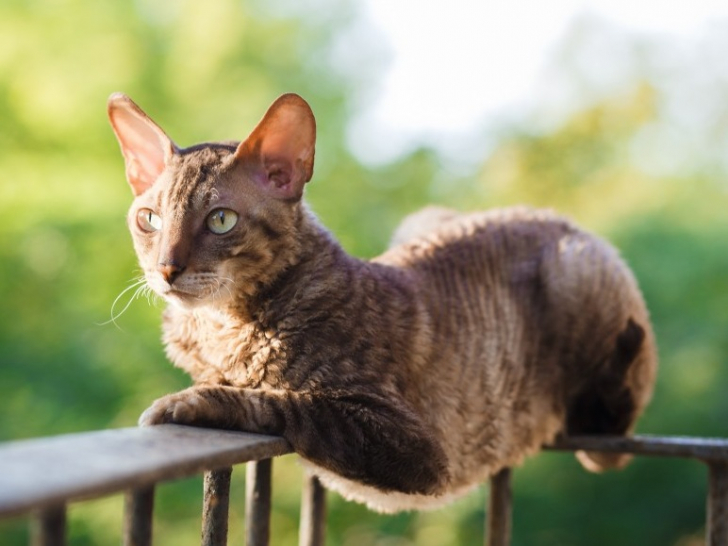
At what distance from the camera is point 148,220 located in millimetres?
1760

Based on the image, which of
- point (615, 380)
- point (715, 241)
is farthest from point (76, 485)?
point (715, 241)

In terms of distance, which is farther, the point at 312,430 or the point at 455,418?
the point at 455,418

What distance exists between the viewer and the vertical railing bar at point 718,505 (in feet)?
7.14

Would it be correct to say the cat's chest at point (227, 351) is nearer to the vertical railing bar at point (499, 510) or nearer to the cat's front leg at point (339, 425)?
the cat's front leg at point (339, 425)

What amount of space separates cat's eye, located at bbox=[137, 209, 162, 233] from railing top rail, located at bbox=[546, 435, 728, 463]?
4.04 ft

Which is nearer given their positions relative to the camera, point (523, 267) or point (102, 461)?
point (102, 461)

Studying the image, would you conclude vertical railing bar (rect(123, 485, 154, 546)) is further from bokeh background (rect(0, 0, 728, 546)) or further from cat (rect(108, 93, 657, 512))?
bokeh background (rect(0, 0, 728, 546))

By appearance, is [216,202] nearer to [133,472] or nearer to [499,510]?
[133,472]

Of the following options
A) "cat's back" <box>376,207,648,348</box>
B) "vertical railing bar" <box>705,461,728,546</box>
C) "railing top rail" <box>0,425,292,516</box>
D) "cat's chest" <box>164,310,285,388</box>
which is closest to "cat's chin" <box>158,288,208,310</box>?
"cat's chest" <box>164,310,285,388</box>

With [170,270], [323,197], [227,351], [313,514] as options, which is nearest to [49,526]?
[170,270]

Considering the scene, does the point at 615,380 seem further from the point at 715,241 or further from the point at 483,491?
the point at 715,241

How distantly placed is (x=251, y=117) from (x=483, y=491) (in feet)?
7.87

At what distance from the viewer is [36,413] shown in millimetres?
4836

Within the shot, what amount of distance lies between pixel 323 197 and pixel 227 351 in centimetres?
357
